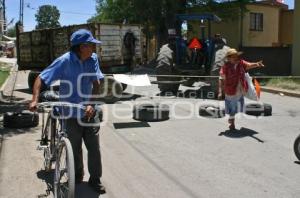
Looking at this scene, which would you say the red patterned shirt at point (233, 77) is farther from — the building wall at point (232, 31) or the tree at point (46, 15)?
the tree at point (46, 15)

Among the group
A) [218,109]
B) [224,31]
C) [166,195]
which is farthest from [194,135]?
[224,31]

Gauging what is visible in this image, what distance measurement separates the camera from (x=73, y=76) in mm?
5449

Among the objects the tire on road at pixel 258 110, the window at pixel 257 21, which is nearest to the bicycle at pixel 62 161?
the tire on road at pixel 258 110

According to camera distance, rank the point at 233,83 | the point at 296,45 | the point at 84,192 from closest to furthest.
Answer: the point at 84,192, the point at 233,83, the point at 296,45

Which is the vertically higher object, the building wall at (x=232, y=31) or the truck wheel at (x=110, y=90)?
the building wall at (x=232, y=31)

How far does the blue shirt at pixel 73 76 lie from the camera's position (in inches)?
211

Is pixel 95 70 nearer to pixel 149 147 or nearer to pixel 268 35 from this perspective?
pixel 149 147

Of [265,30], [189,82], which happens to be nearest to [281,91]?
[189,82]

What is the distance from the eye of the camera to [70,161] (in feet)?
15.4

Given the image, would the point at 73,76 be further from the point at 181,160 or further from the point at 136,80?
the point at 136,80

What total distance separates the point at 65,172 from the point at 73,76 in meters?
1.11

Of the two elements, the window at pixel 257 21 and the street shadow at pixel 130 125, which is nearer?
the street shadow at pixel 130 125

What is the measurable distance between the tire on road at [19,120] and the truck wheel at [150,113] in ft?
7.24

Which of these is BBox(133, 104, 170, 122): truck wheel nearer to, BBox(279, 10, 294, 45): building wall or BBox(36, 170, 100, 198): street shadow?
BBox(36, 170, 100, 198): street shadow
